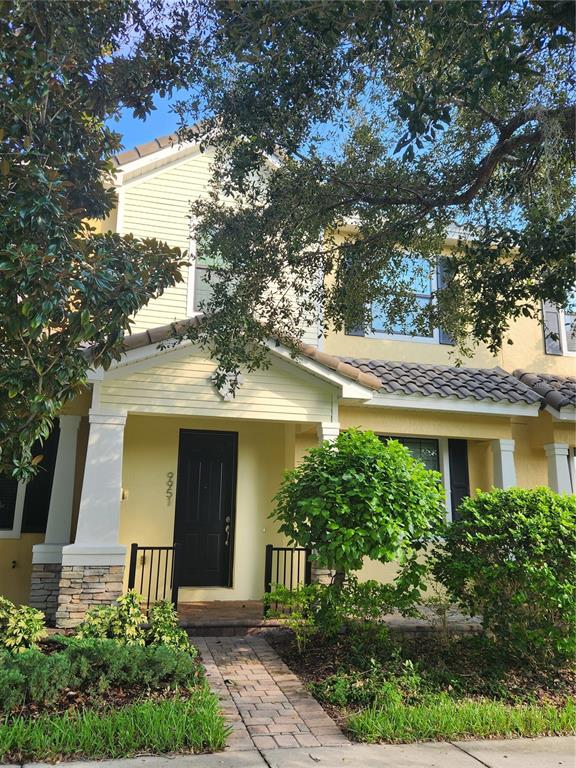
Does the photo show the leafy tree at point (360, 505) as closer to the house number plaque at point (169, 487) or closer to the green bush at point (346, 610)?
the green bush at point (346, 610)

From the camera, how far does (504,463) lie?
1012 centimetres

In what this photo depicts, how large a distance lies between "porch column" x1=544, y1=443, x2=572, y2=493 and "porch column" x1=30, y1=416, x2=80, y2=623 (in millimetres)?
7705

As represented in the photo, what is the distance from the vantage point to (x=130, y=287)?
18.1ft

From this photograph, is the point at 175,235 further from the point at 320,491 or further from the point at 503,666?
the point at 503,666

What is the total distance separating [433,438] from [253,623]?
4702 millimetres

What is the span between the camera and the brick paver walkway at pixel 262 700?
4723mm

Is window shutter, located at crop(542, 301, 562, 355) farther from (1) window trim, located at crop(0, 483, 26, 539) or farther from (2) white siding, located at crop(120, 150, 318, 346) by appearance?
(1) window trim, located at crop(0, 483, 26, 539)

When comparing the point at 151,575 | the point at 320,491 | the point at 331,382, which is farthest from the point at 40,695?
the point at 331,382

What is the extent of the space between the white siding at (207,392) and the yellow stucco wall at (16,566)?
2.88 meters

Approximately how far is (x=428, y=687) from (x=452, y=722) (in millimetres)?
809

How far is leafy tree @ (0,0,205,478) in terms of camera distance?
16.0 feet

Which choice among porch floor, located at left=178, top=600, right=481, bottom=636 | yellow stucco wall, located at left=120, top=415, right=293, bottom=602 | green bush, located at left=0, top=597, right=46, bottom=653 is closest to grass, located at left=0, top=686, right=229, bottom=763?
green bush, located at left=0, top=597, right=46, bottom=653

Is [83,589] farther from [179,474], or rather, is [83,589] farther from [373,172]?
[373,172]

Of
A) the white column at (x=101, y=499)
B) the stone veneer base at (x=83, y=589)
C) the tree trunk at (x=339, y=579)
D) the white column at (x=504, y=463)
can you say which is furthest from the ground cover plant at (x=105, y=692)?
the white column at (x=504, y=463)
